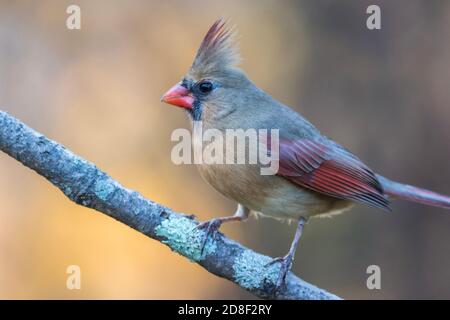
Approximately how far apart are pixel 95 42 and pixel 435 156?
11.2 feet

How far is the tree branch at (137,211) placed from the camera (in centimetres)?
289

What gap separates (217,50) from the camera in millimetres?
3936

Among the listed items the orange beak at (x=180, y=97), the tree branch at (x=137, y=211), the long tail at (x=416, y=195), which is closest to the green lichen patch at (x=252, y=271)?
the tree branch at (x=137, y=211)

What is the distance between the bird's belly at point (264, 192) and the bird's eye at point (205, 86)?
0.52 metres

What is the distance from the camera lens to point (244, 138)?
12.5ft

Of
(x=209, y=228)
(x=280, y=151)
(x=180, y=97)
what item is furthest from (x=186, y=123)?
(x=209, y=228)

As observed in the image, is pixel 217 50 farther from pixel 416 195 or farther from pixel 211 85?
pixel 416 195

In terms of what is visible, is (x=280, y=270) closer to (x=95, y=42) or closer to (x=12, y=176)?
(x=12, y=176)

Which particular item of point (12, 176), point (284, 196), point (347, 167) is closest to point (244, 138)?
point (284, 196)

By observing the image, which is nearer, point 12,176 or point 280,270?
point 280,270

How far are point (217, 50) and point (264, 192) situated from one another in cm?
90

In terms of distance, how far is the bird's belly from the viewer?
3.64 meters
